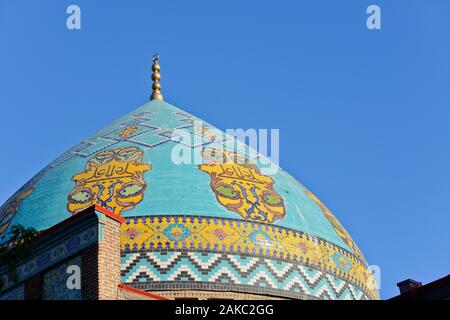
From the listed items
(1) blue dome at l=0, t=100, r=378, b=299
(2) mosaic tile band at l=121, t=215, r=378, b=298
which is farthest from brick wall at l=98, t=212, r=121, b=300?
(2) mosaic tile band at l=121, t=215, r=378, b=298

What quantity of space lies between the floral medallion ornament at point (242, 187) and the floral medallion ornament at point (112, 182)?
0.94m

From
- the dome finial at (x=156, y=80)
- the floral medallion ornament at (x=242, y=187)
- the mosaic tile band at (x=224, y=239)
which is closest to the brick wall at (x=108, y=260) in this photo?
the mosaic tile band at (x=224, y=239)

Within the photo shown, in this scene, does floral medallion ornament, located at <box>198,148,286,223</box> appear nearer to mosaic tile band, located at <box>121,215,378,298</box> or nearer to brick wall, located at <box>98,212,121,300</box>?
mosaic tile band, located at <box>121,215,378,298</box>

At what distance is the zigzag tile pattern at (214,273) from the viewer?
50.9 ft

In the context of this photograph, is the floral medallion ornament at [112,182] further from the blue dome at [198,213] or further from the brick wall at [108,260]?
the brick wall at [108,260]

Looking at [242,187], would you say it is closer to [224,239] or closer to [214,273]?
[224,239]

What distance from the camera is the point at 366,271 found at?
58.2 ft
